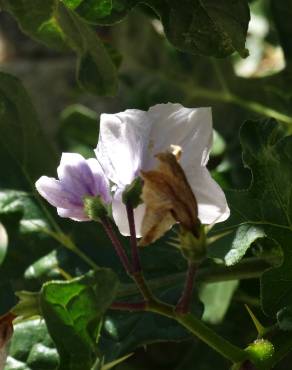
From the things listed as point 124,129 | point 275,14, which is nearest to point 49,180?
point 124,129

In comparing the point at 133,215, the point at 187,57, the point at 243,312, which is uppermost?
the point at 133,215

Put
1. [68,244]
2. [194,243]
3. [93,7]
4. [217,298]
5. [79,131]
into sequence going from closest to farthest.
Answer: [194,243]
[93,7]
[68,244]
[217,298]
[79,131]

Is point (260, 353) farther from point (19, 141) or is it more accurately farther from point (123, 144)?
point (19, 141)

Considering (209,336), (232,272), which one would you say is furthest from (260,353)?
(232,272)

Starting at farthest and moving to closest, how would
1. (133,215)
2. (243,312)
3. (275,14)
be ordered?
1. (243,312)
2. (275,14)
3. (133,215)

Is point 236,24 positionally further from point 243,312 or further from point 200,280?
point 243,312

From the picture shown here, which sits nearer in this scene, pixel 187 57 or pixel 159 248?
pixel 159 248
